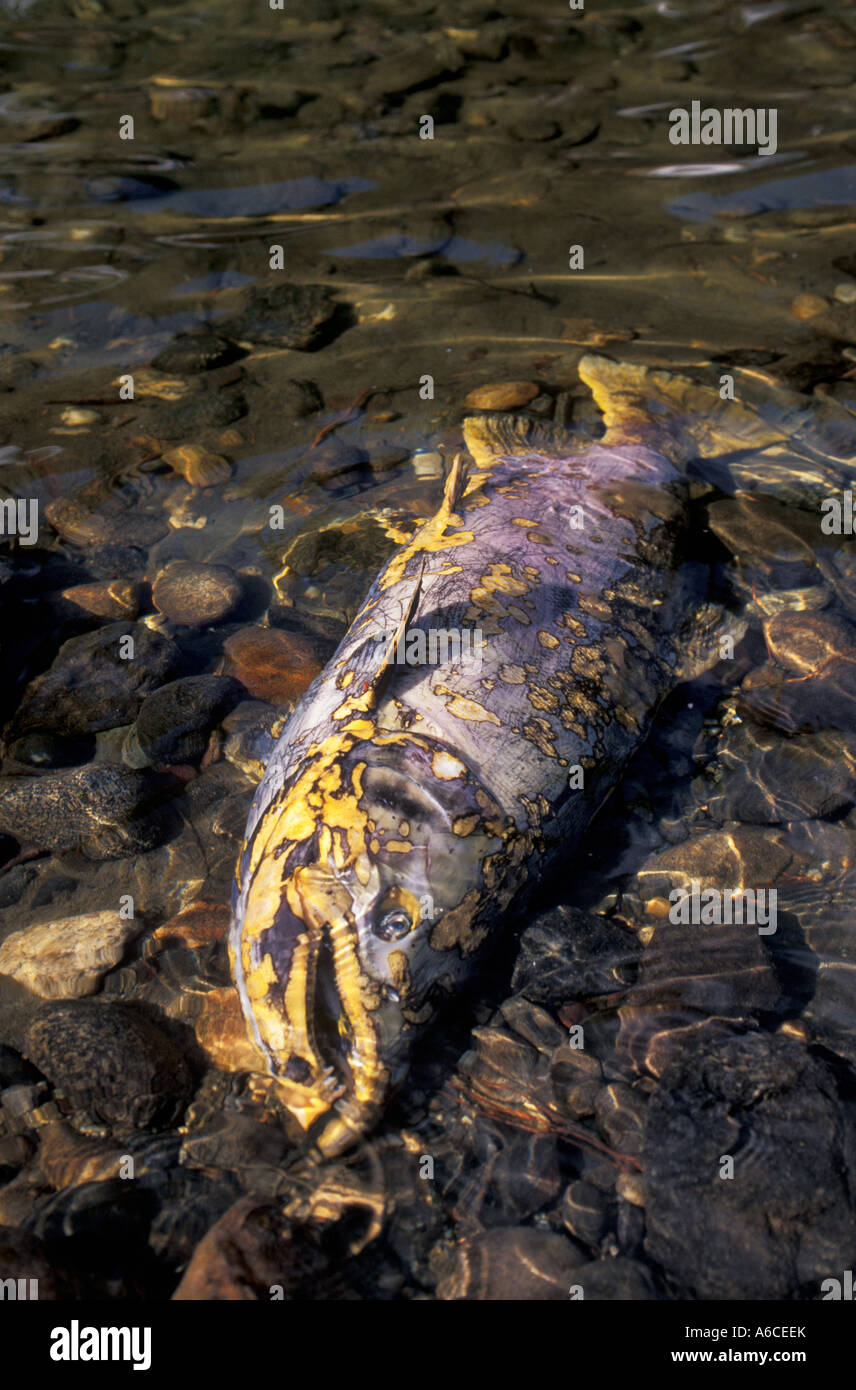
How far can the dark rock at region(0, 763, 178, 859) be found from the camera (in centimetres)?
454

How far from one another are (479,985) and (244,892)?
3.61 feet

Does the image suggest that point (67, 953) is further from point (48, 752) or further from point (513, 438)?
point (513, 438)

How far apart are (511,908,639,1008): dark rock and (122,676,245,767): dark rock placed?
6.87 feet

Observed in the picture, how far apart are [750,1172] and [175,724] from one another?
3358 mm

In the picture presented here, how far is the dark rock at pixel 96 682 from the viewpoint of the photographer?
193 inches

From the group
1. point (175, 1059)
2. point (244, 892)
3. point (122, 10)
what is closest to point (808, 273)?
point (244, 892)

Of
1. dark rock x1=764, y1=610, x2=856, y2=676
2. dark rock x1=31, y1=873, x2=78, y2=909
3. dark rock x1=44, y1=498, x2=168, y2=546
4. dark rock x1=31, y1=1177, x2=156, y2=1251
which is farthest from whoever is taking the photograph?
dark rock x1=44, y1=498, x2=168, y2=546

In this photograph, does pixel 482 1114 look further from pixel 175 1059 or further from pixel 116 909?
pixel 116 909

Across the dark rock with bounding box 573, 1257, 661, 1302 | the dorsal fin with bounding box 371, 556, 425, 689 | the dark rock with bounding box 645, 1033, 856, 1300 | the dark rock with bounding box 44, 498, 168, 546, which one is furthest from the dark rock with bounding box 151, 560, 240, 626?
the dark rock with bounding box 573, 1257, 661, 1302

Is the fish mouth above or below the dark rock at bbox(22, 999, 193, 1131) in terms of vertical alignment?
above

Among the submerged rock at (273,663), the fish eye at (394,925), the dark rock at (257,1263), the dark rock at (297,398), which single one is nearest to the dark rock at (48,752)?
the submerged rock at (273,663)

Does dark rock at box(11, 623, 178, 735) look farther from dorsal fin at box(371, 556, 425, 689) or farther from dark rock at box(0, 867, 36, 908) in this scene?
dorsal fin at box(371, 556, 425, 689)

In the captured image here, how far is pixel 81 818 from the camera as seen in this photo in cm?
455

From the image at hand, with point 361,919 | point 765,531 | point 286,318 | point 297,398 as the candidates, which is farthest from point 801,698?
point 286,318
